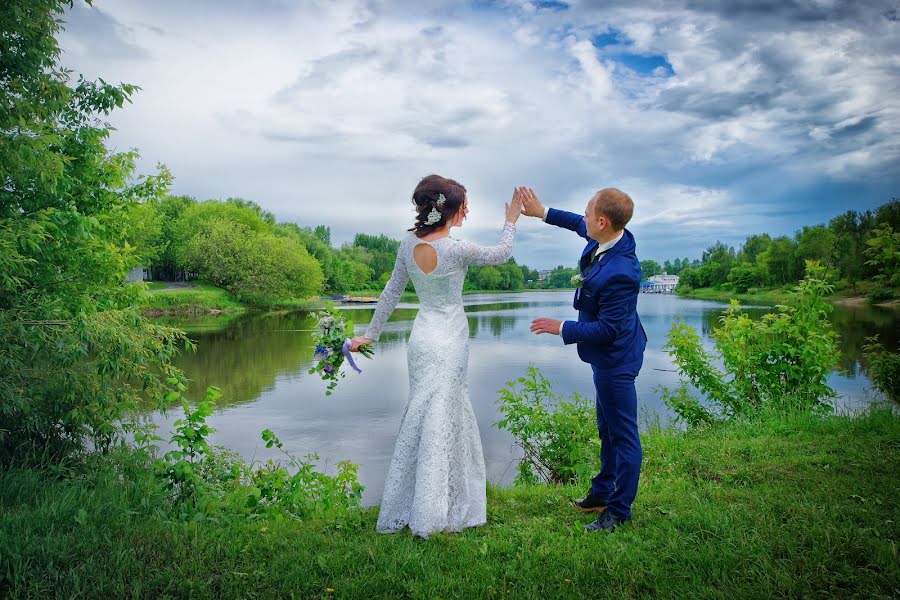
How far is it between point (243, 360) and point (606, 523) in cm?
1875

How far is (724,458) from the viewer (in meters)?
5.27

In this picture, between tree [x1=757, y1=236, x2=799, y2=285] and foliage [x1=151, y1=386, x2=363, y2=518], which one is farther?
tree [x1=757, y1=236, x2=799, y2=285]

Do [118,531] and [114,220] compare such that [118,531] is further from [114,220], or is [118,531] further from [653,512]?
[114,220]

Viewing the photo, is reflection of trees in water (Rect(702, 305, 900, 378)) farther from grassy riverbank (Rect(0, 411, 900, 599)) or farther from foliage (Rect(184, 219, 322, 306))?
foliage (Rect(184, 219, 322, 306))

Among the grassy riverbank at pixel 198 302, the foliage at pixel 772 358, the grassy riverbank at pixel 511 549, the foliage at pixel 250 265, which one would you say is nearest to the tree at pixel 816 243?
the grassy riverbank at pixel 198 302

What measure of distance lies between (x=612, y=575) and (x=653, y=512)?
3.43 ft

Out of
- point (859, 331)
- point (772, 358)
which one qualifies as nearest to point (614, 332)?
point (772, 358)

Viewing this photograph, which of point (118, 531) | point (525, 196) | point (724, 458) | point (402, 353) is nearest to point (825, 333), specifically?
point (724, 458)

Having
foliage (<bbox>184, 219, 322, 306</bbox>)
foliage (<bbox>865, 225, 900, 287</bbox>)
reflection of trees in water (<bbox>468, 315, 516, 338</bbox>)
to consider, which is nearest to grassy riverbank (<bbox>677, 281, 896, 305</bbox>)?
reflection of trees in water (<bbox>468, 315, 516, 338</bbox>)

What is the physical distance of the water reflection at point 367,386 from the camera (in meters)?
10.3

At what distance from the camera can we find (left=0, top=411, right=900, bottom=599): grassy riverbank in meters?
2.89

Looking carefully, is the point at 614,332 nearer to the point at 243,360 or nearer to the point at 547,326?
the point at 547,326

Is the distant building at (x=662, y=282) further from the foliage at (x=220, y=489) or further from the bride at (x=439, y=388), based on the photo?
the bride at (x=439, y=388)

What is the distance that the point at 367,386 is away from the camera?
16.2 m
